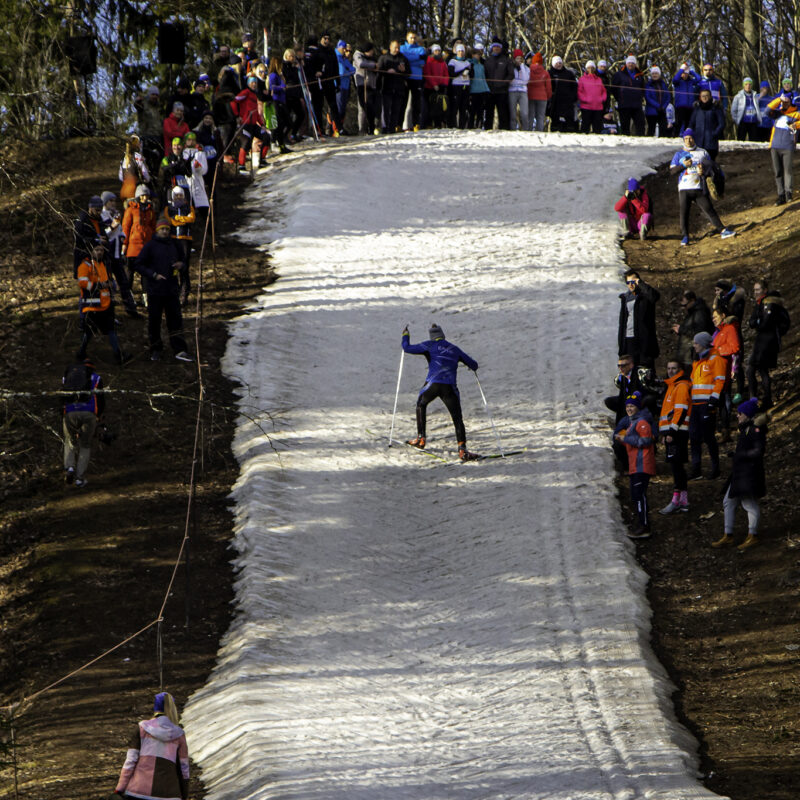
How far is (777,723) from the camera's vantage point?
1139 cm

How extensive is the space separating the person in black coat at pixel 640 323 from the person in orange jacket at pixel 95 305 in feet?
25.0

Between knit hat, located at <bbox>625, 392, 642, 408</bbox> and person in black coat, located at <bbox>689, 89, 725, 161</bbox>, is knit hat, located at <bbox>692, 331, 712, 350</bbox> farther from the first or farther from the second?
person in black coat, located at <bbox>689, 89, 725, 161</bbox>

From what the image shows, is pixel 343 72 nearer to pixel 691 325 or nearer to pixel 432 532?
pixel 691 325

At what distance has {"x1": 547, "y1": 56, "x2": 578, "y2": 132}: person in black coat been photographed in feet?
99.7

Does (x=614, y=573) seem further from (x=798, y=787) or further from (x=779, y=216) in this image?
(x=779, y=216)

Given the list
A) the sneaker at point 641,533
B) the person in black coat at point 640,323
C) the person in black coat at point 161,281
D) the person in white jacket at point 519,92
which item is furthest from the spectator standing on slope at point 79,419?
the person in white jacket at point 519,92

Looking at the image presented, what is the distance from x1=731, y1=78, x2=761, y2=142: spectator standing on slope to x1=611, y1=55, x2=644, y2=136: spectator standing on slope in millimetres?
2283

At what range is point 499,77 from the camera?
29.4 metres

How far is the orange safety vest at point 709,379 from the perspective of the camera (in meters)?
15.8

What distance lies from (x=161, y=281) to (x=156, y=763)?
10133 millimetres

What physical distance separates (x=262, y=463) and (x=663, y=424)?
552 cm

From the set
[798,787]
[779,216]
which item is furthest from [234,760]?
[779,216]

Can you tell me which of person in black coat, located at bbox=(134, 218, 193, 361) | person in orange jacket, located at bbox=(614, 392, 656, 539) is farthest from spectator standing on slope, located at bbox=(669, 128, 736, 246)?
person in black coat, located at bbox=(134, 218, 193, 361)

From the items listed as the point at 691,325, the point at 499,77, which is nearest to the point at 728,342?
the point at 691,325
